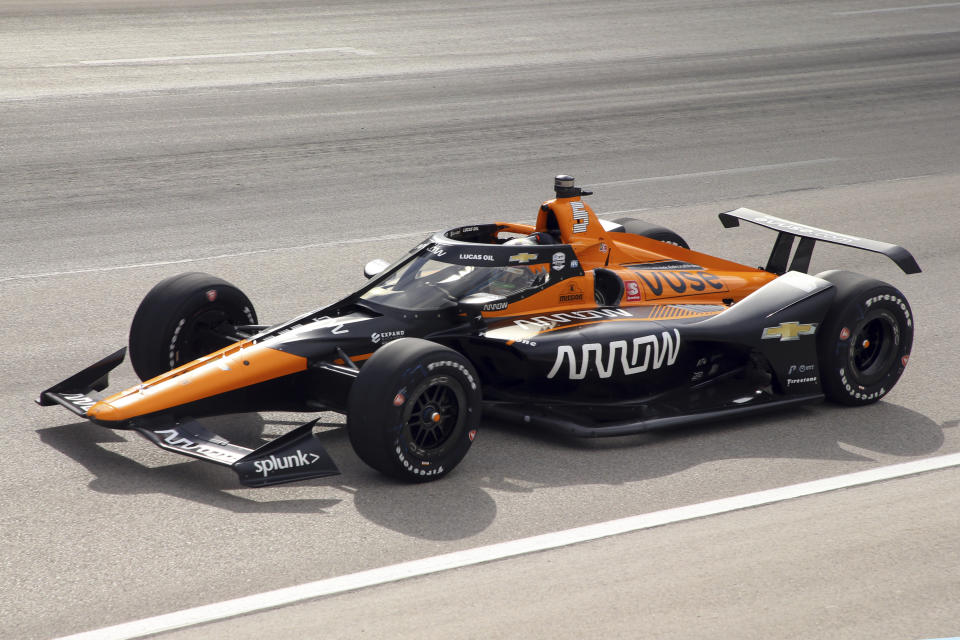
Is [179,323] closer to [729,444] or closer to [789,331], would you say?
[729,444]

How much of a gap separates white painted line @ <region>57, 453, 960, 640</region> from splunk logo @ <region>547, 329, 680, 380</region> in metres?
1.26

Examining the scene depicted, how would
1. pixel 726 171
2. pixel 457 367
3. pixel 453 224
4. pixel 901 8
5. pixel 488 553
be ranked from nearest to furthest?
pixel 488 553 → pixel 457 367 → pixel 453 224 → pixel 726 171 → pixel 901 8

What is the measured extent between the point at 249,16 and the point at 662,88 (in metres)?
10.9

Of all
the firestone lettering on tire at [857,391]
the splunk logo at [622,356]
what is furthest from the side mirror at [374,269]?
the firestone lettering on tire at [857,391]

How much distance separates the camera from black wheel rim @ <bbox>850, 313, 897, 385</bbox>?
841cm

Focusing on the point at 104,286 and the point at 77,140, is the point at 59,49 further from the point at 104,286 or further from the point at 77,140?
the point at 104,286

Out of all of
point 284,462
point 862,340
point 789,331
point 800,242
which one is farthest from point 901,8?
point 284,462

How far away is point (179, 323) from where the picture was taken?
8055 mm

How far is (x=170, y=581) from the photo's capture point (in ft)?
18.6

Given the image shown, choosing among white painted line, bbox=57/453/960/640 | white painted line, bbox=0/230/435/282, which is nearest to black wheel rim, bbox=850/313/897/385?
white painted line, bbox=57/453/960/640

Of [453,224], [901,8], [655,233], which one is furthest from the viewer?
[901,8]

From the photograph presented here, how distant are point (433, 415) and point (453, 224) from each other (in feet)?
24.9

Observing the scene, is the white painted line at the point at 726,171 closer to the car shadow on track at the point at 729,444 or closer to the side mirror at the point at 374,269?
the side mirror at the point at 374,269

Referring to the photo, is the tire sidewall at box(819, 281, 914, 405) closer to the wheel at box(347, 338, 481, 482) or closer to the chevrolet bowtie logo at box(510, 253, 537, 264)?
the chevrolet bowtie logo at box(510, 253, 537, 264)
